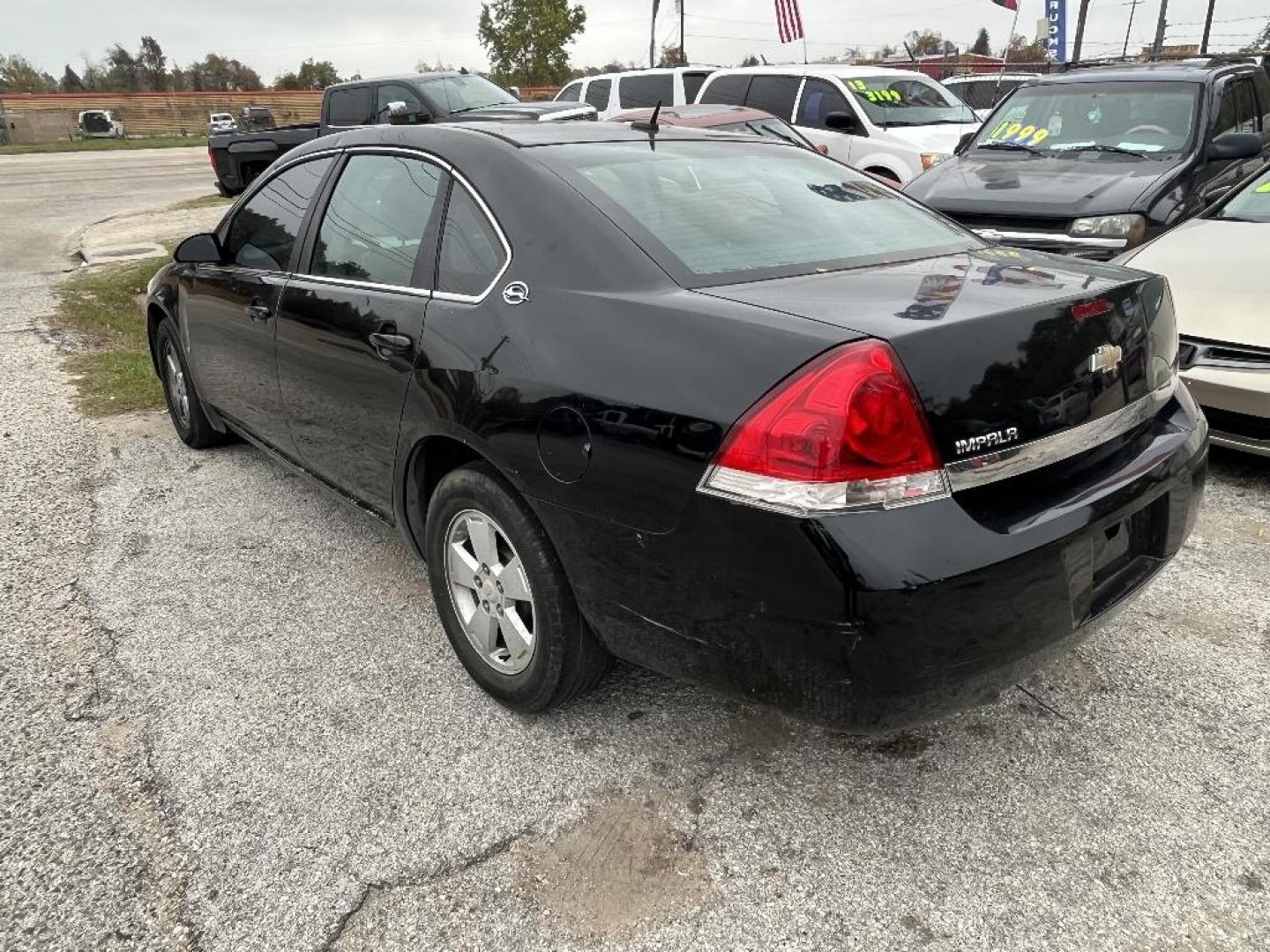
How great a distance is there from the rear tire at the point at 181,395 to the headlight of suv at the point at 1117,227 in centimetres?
523

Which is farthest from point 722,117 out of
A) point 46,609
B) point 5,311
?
point 46,609

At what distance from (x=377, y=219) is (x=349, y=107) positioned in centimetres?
1116

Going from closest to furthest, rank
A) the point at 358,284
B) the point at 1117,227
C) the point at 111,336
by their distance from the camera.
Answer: the point at 358,284 → the point at 1117,227 → the point at 111,336

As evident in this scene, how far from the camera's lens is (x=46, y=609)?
3416mm

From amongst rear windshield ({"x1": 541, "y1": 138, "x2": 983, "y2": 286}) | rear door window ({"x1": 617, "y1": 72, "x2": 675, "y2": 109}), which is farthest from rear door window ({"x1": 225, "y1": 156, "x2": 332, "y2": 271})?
rear door window ({"x1": 617, "y1": 72, "x2": 675, "y2": 109})

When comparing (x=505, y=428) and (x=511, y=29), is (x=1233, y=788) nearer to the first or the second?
(x=505, y=428)

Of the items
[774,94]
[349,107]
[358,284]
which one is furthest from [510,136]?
[349,107]

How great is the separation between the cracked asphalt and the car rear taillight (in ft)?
2.58

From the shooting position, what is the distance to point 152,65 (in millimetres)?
83312

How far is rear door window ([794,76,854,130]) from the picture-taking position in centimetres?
1103

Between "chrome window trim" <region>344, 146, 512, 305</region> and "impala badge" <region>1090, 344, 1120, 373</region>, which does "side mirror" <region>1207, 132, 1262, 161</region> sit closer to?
"impala badge" <region>1090, 344, 1120, 373</region>

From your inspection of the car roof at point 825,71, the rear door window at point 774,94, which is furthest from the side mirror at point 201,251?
the car roof at point 825,71

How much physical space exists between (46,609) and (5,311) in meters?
6.70

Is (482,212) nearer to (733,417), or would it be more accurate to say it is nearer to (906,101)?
(733,417)
